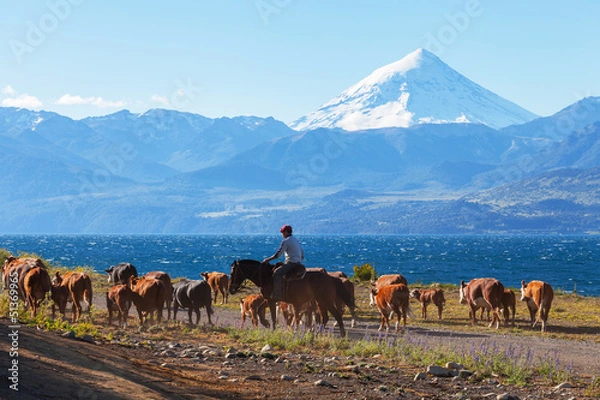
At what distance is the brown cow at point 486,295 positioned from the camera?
94.0 ft

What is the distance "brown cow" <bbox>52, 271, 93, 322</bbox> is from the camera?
949 inches

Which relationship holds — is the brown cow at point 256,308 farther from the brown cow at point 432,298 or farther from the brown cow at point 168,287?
the brown cow at point 432,298

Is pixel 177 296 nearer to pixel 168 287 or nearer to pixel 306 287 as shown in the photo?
pixel 168 287

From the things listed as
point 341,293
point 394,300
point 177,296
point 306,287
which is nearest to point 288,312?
point 394,300

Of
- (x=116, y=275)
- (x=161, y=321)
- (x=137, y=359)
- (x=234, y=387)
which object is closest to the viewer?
(x=234, y=387)

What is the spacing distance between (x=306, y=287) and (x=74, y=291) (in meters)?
6.82

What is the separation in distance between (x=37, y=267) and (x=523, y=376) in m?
13.5

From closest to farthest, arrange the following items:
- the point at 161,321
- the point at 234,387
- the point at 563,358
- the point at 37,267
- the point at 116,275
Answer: the point at 234,387, the point at 563,358, the point at 37,267, the point at 161,321, the point at 116,275

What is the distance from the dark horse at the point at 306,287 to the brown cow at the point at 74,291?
4273mm

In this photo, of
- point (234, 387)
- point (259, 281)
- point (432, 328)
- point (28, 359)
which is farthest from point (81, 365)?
point (432, 328)

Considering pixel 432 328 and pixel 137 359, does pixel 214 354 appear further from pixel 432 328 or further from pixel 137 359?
pixel 432 328

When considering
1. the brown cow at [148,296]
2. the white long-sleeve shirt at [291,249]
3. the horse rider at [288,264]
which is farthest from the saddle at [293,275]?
the brown cow at [148,296]

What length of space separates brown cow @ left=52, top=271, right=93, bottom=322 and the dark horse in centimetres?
427

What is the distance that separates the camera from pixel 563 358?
2069cm
